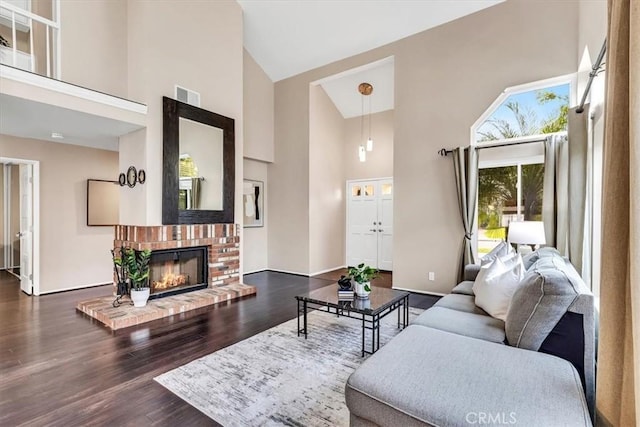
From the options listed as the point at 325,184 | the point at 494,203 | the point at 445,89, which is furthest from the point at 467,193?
the point at 325,184

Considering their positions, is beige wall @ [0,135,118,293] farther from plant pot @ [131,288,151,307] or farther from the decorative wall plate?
plant pot @ [131,288,151,307]

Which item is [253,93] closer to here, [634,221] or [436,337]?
[436,337]

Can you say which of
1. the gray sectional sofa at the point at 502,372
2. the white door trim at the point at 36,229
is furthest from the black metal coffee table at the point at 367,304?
the white door trim at the point at 36,229

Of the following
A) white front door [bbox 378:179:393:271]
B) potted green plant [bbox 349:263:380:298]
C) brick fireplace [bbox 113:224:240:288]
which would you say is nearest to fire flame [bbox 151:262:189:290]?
brick fireplace [bbox 113:224:240:288]

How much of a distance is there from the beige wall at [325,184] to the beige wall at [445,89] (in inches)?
48.3

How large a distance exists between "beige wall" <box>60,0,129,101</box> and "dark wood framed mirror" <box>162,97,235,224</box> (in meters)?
0.70

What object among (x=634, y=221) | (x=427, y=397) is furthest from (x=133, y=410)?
(x=634, y=221)

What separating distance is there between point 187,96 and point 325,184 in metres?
3.29

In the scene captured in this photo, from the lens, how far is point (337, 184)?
740 centimetres

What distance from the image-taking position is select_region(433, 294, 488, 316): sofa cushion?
2.68 m

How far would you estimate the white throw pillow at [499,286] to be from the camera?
237 centimetres

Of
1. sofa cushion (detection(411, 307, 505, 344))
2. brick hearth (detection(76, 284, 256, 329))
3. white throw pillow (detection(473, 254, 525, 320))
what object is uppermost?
white throw pillow (detection(473, 254, 525, 320))

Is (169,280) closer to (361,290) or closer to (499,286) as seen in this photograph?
(361,290)

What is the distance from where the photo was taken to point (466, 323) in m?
2.36
